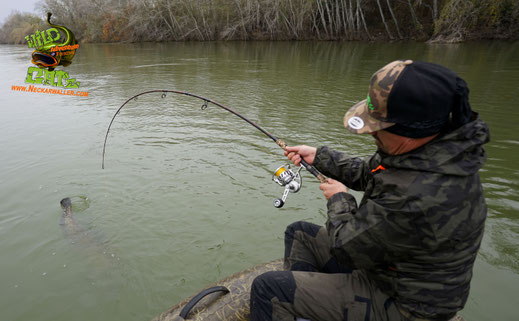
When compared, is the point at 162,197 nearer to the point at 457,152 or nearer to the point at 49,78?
the point at 457,152

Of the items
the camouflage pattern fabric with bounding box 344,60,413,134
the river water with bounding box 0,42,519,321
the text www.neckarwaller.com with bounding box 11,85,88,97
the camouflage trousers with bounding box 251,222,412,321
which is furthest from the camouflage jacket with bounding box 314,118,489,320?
the text www.neckarwaller.com with bounding box 11,85,88,97

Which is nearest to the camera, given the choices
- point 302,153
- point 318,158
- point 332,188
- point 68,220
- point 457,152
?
point 457,152

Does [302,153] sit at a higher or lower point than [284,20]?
lower

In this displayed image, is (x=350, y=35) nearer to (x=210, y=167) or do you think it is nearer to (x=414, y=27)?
(x=414, y=27)

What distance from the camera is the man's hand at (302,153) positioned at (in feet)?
9.53

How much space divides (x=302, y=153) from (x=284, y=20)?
1355 inches

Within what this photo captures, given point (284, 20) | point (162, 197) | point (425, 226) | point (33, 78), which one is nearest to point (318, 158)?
point (425, 226)

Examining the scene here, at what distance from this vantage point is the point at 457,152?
4.98 ft

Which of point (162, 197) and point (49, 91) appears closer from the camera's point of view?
point (162, 197)

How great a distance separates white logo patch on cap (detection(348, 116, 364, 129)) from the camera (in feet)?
5.89

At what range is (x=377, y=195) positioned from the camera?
175cm

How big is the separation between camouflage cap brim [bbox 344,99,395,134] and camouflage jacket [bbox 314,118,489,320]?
0.20 m

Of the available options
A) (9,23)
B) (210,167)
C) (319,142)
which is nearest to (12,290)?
(210,167)

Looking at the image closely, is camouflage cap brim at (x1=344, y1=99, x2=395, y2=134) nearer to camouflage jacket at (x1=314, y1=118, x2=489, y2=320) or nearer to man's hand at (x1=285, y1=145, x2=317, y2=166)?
camouflage jacket at (x1=314, y1=118, x2=489, y2=320)
